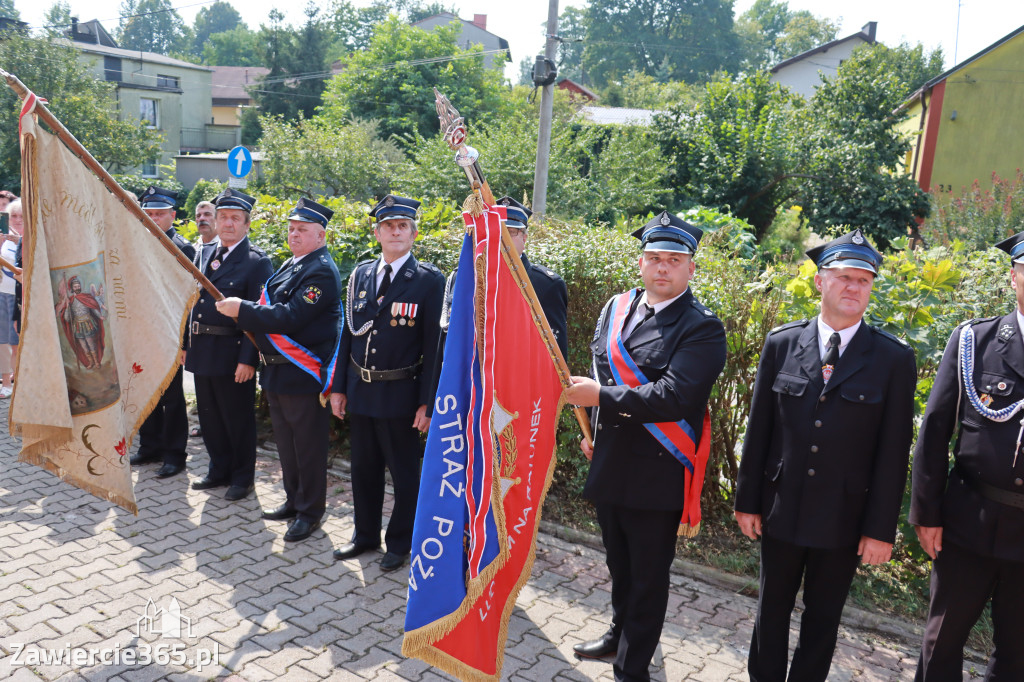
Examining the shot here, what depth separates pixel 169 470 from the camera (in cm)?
616

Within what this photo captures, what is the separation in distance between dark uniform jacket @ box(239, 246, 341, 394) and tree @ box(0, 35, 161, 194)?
2691cm

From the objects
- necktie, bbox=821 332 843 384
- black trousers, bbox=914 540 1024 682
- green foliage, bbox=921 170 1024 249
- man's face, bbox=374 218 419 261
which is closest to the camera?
black trousers, bbox=914 540 1024 682

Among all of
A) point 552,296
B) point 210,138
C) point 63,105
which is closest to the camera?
point 552,296

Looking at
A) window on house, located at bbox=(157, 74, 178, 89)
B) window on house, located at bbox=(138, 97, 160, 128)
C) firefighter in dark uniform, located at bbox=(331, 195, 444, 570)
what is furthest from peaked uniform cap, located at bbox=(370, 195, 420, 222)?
window on house, located at bbox=(157, 74, 178, 89)

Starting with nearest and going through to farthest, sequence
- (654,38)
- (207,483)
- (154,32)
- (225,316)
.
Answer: (225,316) → (207,483) → (654,38) → (154,32)

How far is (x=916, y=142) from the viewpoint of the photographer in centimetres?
2742

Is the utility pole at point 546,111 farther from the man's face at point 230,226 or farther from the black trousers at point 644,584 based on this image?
the black trousers at point 644,584

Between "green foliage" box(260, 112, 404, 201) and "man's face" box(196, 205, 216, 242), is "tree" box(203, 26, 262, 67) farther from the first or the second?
"man's face" box(196, 205, 216, 242)

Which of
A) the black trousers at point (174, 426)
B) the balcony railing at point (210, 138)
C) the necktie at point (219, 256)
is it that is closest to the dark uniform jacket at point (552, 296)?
the necktie at point (219, 256)

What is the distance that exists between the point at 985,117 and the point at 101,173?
29.2 metres

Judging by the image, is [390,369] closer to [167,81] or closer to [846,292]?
[846,292]

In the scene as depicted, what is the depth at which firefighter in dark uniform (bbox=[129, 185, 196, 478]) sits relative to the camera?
6.25 m

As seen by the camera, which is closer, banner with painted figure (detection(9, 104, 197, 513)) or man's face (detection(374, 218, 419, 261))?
banner with painted figure (detection(9, 104, 197, 513))

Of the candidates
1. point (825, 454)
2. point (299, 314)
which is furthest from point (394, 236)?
point (825, 454)
